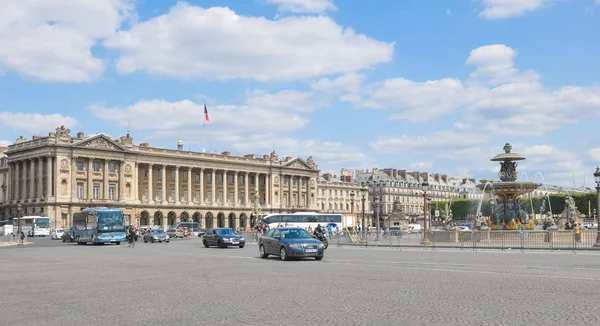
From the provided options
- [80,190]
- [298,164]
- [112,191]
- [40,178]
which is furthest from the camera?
[298,164]

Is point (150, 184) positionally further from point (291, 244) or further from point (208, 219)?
point (291, 244)

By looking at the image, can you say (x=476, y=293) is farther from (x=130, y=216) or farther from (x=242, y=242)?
(x=130, y=216)

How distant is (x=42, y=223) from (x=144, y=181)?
26.4 meters

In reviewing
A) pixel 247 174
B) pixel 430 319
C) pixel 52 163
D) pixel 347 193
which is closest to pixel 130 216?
pixel 52 163

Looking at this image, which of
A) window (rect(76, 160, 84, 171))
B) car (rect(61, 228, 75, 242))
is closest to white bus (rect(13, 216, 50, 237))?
window (rect(76, 160, 84, 171))

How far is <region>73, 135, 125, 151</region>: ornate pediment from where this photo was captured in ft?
353

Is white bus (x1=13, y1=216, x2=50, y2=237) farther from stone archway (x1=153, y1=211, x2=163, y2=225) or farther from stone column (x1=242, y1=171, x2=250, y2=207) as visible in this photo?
stone column (x1=242, y1=171, x2=250, y2=207)

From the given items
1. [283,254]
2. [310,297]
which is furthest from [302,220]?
[310,297]

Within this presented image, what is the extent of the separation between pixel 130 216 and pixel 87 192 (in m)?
8.65

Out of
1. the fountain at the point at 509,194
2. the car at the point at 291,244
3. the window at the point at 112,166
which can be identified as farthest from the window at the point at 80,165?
the car at the point at 291,244

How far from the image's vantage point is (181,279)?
18.7 m

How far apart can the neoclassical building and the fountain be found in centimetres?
7304

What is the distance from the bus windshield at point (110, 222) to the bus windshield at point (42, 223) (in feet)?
136

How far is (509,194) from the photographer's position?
1891 inches
